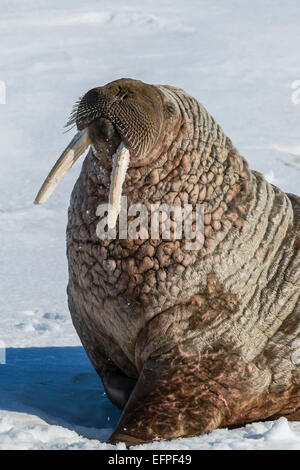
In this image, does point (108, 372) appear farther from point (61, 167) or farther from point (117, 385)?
point (61, 167)

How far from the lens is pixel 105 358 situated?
4664 millimetres

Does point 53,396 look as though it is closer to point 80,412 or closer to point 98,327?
point 80,412

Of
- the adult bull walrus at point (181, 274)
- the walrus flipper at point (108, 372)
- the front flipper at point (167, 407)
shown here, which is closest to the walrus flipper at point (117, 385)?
the walrus flipper at point (108, 372)

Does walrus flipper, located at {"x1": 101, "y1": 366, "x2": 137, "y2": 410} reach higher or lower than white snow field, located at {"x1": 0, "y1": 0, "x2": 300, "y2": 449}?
higher

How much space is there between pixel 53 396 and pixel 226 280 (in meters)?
1.27

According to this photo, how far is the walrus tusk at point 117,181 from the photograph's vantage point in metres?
3.96

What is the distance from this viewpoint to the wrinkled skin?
160 inches

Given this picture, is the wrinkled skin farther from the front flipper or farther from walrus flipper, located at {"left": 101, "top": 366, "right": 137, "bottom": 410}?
walrus flipper, located at {"left": 101, "top": 366, "right": 137, "bottom": 410}

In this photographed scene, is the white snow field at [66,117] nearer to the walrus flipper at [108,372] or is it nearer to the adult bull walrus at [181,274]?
the walrus flipper at [108,372]

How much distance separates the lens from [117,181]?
3.97 m

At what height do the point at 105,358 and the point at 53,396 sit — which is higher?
the point at 105,358

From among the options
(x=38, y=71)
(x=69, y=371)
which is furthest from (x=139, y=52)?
(x=69, y=371)

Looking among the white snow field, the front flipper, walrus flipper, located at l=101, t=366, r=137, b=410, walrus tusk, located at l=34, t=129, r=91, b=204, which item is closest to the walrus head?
walrus tusk, located at l=34, t=129, r=91, b=204

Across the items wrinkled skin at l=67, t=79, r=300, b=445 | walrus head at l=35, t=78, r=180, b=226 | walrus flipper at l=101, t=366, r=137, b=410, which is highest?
walrus head at l=35, t=78, r=180, b=226
